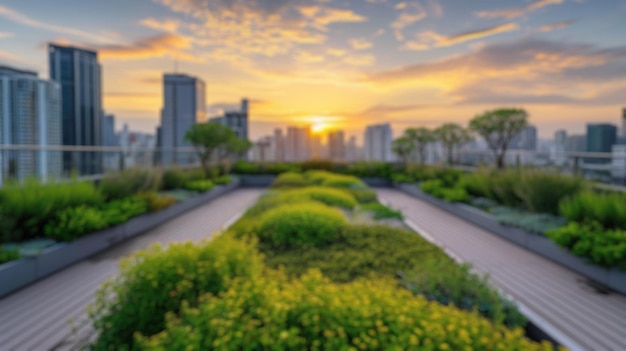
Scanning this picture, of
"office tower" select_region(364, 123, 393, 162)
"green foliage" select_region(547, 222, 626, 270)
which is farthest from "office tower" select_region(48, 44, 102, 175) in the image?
"green foliage" select_region(547, 222, 626, 270)

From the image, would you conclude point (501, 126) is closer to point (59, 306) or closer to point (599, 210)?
point (599, 210)

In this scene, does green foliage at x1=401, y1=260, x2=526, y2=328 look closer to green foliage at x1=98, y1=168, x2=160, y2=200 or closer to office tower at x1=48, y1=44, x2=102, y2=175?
green foliage at x1=98, y1=168, x2=160, y2=200

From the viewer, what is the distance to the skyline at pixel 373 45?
7746mm

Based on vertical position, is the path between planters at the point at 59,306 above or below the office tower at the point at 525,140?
below

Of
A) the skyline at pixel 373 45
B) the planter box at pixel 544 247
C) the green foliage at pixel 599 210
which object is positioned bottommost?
the planter box at pixel 544 247

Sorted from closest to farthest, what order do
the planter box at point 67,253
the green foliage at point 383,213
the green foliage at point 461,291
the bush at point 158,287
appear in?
the bush at point 158,287 → the green foliage at point 461,291 → the planter box at point 67,253 → the green foliage at point 383,213

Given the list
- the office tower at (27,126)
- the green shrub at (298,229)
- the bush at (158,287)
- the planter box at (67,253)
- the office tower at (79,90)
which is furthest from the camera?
the office tower at (79,90)

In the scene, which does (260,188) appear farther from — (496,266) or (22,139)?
(496,266)

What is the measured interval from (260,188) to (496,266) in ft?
31.7

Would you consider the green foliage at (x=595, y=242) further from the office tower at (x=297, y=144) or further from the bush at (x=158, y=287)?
the office tower at (x=297, y=144)

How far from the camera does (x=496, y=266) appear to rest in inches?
174

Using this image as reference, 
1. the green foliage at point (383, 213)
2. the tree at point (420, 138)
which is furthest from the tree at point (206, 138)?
the green foliage at point (383, 213)

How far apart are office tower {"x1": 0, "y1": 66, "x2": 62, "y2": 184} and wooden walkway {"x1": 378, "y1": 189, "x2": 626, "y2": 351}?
223 inches

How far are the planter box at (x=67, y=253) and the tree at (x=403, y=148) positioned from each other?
10170 millimetres
